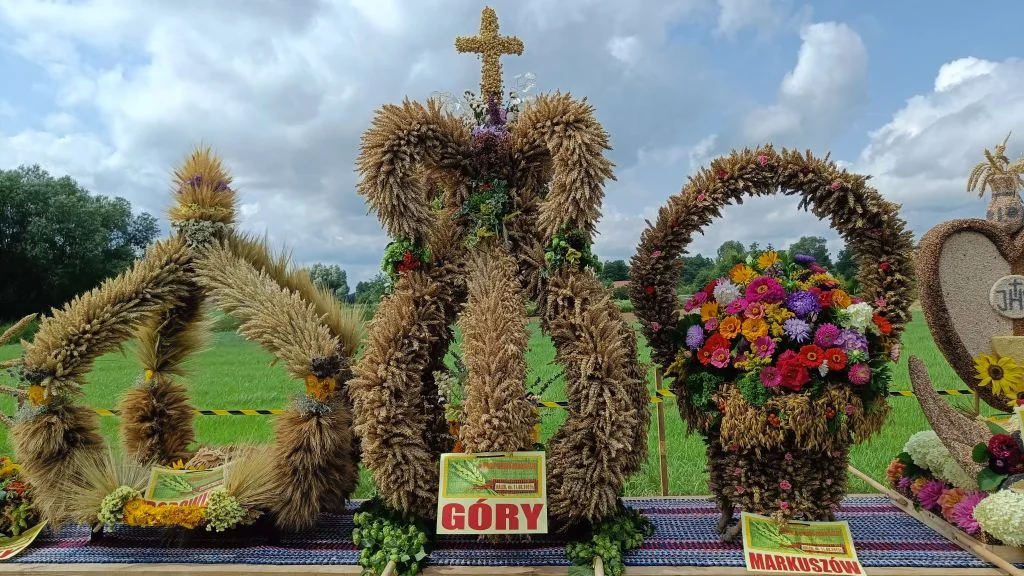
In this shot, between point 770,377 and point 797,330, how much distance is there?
226 mm

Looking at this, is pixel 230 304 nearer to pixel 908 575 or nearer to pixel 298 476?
pixel 298 476

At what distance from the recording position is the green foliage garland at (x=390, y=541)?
2.81m

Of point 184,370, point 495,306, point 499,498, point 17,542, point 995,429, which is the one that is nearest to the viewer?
point 499,498

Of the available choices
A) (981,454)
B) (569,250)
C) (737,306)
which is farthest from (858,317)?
(569,250)

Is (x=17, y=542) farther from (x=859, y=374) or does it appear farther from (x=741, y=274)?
(x=859, y=374)

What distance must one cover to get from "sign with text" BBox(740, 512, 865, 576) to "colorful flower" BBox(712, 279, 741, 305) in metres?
0.92

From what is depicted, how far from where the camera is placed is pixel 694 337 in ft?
9.51

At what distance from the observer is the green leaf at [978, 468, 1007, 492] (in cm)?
293

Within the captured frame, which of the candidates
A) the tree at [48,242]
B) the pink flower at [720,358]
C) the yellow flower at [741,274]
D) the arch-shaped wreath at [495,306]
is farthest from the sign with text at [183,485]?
the tree at [48,242]

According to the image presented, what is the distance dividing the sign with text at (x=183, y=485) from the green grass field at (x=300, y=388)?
46 centimetres

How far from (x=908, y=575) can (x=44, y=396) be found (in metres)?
4.05

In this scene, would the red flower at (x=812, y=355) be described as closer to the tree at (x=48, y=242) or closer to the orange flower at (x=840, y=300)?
the orange flower at (x=840, y=300)

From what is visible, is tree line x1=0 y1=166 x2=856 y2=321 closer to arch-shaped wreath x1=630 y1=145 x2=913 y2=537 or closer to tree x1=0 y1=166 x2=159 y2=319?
Answer: tree x1=0 y1=166 x2=159 y2=319

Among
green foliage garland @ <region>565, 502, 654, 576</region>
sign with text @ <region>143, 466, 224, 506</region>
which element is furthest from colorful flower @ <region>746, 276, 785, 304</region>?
sign with text @ <region>143, 466, 224, 506</region>
